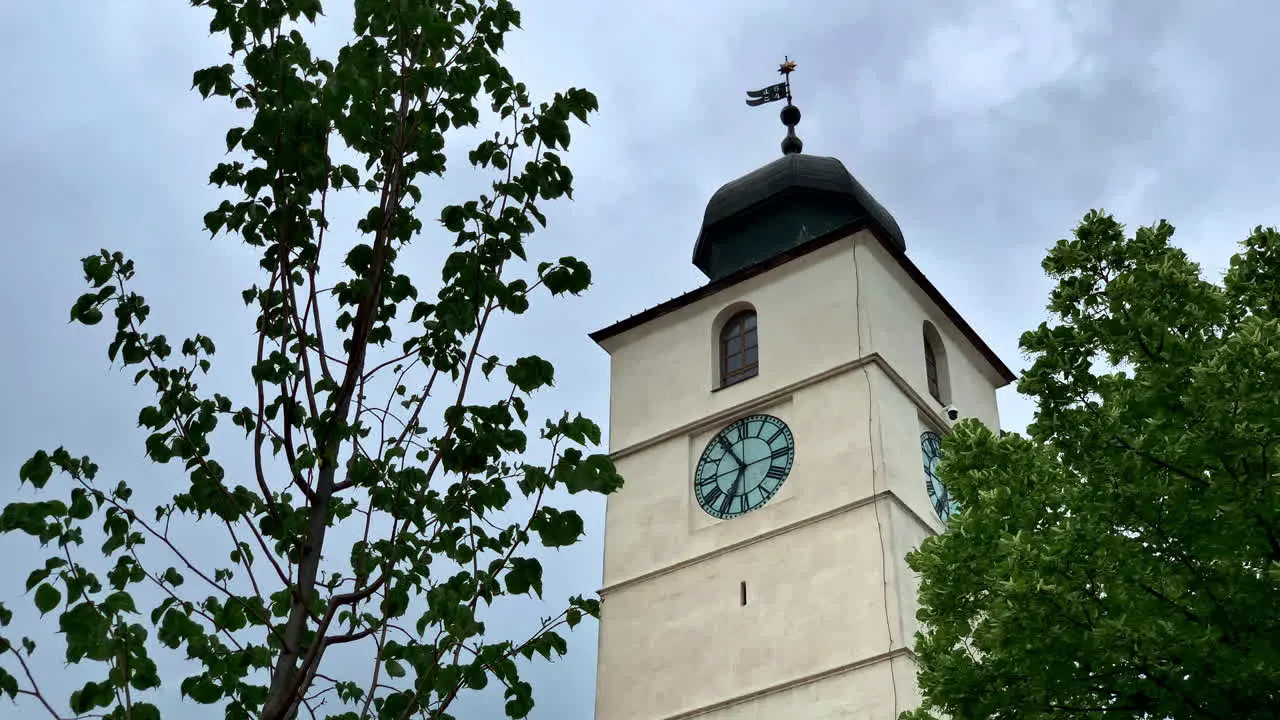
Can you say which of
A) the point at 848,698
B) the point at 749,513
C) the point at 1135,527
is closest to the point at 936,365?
the point at 749,513

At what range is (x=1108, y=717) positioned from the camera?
1034cm

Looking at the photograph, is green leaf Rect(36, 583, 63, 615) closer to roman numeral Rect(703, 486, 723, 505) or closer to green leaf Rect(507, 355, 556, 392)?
green leaf Rect(507, 355, 556, 392)

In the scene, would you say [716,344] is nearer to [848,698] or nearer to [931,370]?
A: [931,370]

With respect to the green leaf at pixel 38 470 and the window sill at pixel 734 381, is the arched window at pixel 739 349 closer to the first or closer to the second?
the window sill at pixel 734 381

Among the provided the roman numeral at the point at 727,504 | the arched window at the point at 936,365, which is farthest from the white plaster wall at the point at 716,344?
the arched window at the point at 936,365

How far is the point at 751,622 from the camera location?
22.5m

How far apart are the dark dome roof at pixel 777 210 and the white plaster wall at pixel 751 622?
6.84m

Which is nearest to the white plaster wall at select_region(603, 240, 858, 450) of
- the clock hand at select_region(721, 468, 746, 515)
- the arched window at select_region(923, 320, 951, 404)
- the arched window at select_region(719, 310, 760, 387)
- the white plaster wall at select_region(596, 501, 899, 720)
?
the arched window at select_region(719, 310, 760, 387)

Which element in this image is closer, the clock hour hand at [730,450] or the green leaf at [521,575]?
the green leaf at [521,575]

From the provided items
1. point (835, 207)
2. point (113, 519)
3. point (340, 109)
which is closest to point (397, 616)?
point (113, 519)

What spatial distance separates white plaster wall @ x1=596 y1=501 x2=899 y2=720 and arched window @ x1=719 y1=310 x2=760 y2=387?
3645 mm

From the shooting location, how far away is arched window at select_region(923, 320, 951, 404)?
26722 millimetres

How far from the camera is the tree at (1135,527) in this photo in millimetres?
10039

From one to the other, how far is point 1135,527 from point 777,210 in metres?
18.9
